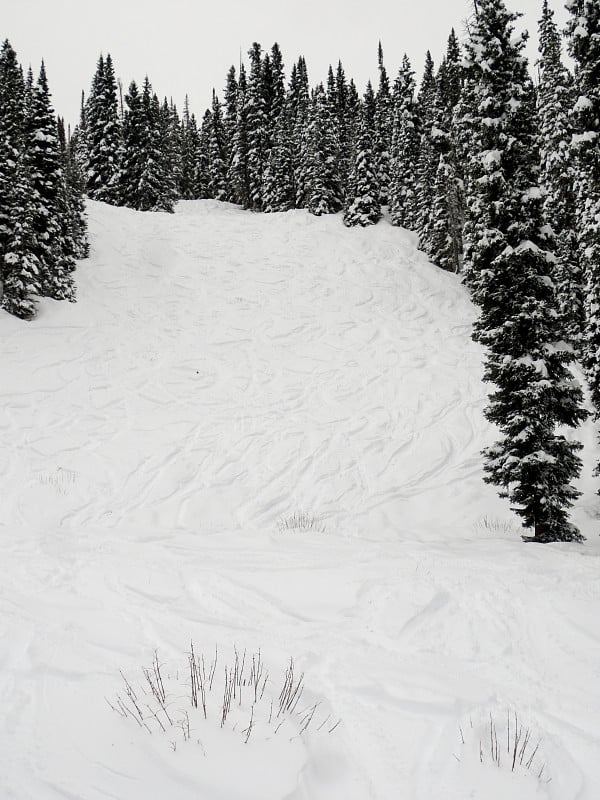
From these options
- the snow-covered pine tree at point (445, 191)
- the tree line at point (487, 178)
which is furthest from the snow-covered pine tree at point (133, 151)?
the snow-covered pine tree at point (445, 191)

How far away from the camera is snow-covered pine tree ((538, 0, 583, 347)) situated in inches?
868

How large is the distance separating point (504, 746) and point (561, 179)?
81.9 ft

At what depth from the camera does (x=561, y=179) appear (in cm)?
2245

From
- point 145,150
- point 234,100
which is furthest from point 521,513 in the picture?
point 234,100

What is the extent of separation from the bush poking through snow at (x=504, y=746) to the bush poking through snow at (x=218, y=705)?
1.05 metres

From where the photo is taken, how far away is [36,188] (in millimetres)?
23797

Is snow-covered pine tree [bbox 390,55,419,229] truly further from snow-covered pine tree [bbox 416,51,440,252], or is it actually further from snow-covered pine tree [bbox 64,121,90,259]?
snow-covered pine tree [bbox 64,121,90,259]

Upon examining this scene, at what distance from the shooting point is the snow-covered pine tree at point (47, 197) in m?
22.8

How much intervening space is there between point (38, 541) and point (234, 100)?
210 ft

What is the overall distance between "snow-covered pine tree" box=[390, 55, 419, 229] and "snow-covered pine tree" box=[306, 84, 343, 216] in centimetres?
634

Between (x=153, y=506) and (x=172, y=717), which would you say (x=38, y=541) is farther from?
(x=172, y=717)

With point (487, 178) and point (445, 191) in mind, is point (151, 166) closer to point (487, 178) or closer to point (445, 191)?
point (445, 191)

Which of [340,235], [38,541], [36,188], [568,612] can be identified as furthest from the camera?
[340,235]

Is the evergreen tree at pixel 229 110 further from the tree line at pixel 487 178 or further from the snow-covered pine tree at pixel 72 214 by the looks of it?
the snow-covered pine tree at pixel 72 214
